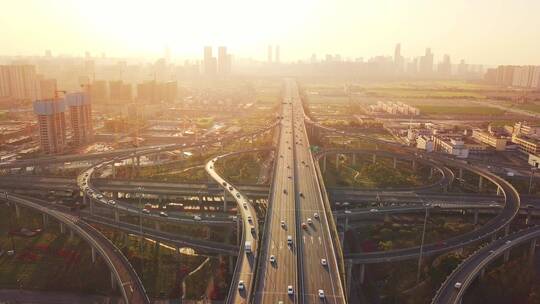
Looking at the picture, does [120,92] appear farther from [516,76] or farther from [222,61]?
[516,76]

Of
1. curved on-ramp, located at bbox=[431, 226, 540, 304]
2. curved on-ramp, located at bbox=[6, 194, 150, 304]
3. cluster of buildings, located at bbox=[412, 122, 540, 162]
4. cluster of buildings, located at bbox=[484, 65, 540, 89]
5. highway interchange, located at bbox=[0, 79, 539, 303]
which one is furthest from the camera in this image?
cluster of buildings, located at bbox=[484, 65, 540, 89]

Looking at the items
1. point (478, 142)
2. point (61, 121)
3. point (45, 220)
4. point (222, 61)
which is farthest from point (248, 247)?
point (222, 61)

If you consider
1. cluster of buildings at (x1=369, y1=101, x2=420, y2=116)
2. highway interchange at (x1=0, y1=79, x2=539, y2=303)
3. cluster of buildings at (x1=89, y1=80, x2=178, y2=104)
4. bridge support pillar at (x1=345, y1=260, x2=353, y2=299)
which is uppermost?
cluster of buildings at (x1=89, y1=80, x2=178, y2=104)

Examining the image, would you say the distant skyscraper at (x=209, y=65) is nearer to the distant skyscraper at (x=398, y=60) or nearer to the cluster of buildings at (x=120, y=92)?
the cluster of buildings at (x=120, y=92)

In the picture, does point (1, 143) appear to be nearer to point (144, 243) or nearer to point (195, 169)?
point (195, 169)

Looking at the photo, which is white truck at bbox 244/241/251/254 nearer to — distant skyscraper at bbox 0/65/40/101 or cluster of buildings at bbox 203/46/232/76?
distant skyscraper at bbox 0/65/40/101

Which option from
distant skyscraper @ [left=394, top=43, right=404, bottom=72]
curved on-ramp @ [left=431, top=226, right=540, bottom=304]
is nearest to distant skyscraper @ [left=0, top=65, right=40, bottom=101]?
curved on-ramp @ [left=431, top=226, right=540, bottom=304]

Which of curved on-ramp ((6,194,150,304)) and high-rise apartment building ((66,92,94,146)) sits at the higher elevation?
high-rise apartment building ((66,92,94,146))

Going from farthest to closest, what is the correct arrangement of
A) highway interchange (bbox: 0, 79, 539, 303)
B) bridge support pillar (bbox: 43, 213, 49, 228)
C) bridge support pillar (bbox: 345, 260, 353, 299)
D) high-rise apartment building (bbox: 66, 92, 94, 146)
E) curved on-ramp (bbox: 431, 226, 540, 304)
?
1. high-rise apartment building (bbox: 66, 92, 94, 146)
2. bridge support pillar (bbox: 43, 213, 49, 228)
3. bridge support pillar (bbox: 345, 260, 353, 299)
4. curved on-ramp (bbox: 431, 226, 540, 304)
5. highway interchange (bbox: 0, 79, 539, 303)
